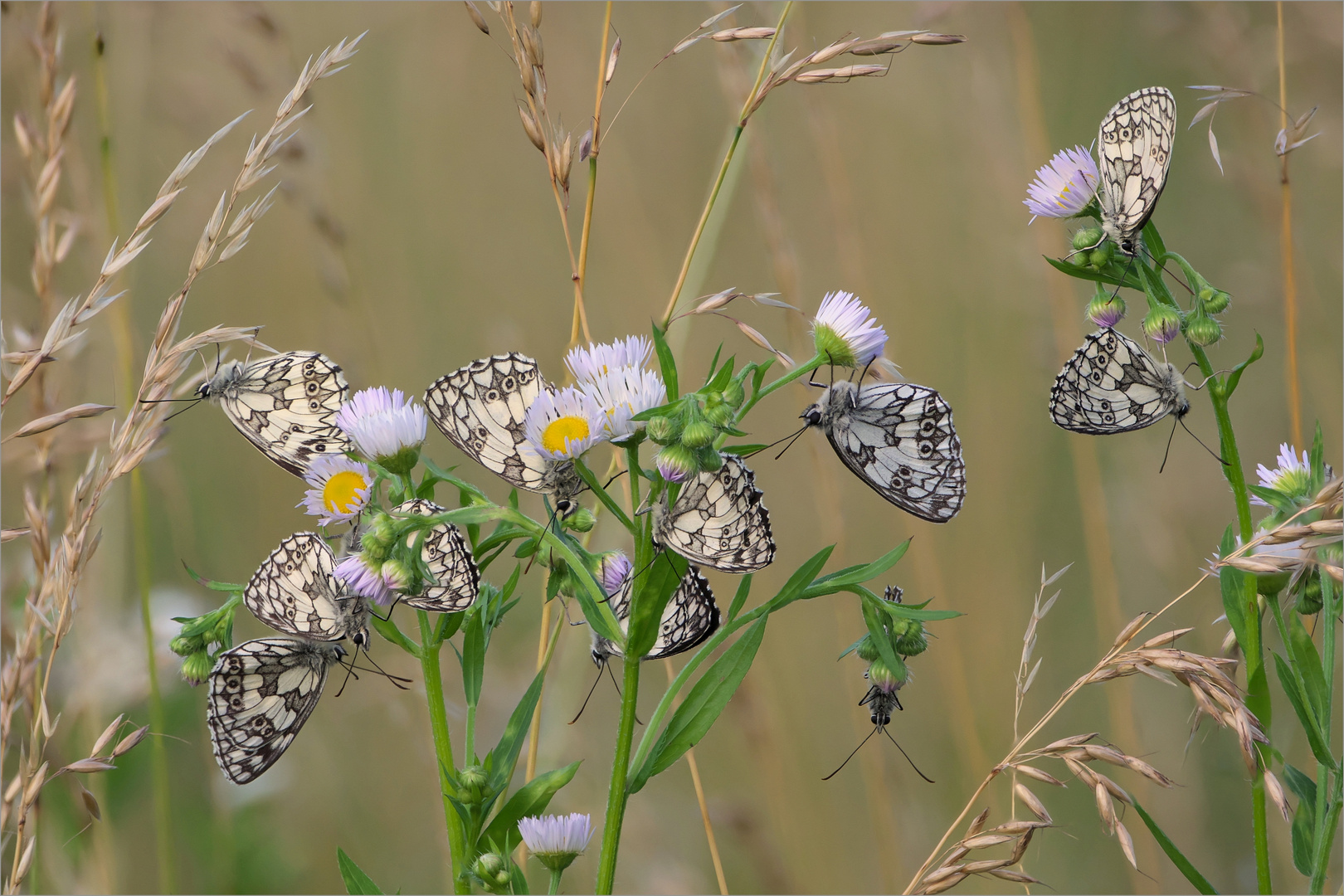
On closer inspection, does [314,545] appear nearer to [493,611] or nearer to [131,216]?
[493,611]

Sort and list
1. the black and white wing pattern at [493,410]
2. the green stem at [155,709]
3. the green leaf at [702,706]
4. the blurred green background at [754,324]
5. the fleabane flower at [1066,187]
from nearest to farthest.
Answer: the green leaf at [702,706] < the black and white wing pattern at [493,410] < the fleabane flower at [1066,187] < the green stem at [155,709] < the blurred green background at [754,324]

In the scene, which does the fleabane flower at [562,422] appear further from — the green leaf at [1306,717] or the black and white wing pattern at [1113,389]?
the green leaf at [1306,717]

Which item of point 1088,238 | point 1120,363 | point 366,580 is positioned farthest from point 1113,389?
point 366,580

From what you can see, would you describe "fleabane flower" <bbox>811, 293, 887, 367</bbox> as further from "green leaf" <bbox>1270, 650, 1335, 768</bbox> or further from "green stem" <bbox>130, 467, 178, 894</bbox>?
"green stem" <bbox>130, 467, 178, 894</bbox>

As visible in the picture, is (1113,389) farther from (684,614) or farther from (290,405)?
(290,405)

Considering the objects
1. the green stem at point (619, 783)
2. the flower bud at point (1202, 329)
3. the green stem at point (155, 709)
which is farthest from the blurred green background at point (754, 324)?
the flower bud at point (1202, 329)

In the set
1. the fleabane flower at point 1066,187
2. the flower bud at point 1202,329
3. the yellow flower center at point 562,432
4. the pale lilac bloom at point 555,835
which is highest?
the fleabane flower at point 1066,187

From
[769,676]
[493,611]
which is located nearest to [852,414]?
[493,611]
